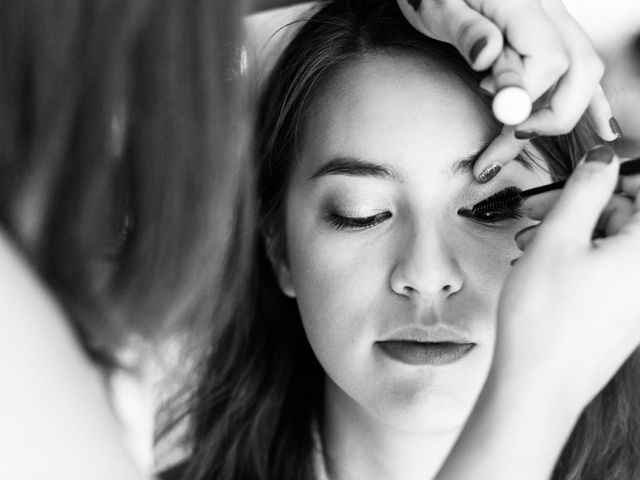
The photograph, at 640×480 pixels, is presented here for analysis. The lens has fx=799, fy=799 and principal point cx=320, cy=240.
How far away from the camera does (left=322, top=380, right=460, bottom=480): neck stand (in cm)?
125

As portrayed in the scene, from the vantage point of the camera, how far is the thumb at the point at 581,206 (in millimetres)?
723

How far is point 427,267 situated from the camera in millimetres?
1046

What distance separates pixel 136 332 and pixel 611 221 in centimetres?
49

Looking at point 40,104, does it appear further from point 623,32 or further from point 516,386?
point 623,32

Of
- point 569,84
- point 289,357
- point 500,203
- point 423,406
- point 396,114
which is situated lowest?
point 289,357

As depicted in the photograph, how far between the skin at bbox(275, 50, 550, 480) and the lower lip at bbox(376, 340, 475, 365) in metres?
0.01

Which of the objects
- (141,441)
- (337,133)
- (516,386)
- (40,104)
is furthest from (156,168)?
(141,441)

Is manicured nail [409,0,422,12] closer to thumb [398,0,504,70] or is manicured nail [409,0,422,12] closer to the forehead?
thumb [398,0,504,70]

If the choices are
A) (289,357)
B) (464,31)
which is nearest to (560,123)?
(464,31)

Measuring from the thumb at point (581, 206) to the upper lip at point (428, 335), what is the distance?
36 centimetres

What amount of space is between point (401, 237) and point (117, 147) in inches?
19.5

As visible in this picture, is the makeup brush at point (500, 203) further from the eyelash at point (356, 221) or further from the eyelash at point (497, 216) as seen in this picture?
the eyelash at point (356, 221)

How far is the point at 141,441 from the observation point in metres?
2.00

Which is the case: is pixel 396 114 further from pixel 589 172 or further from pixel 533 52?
pixel 589 172
